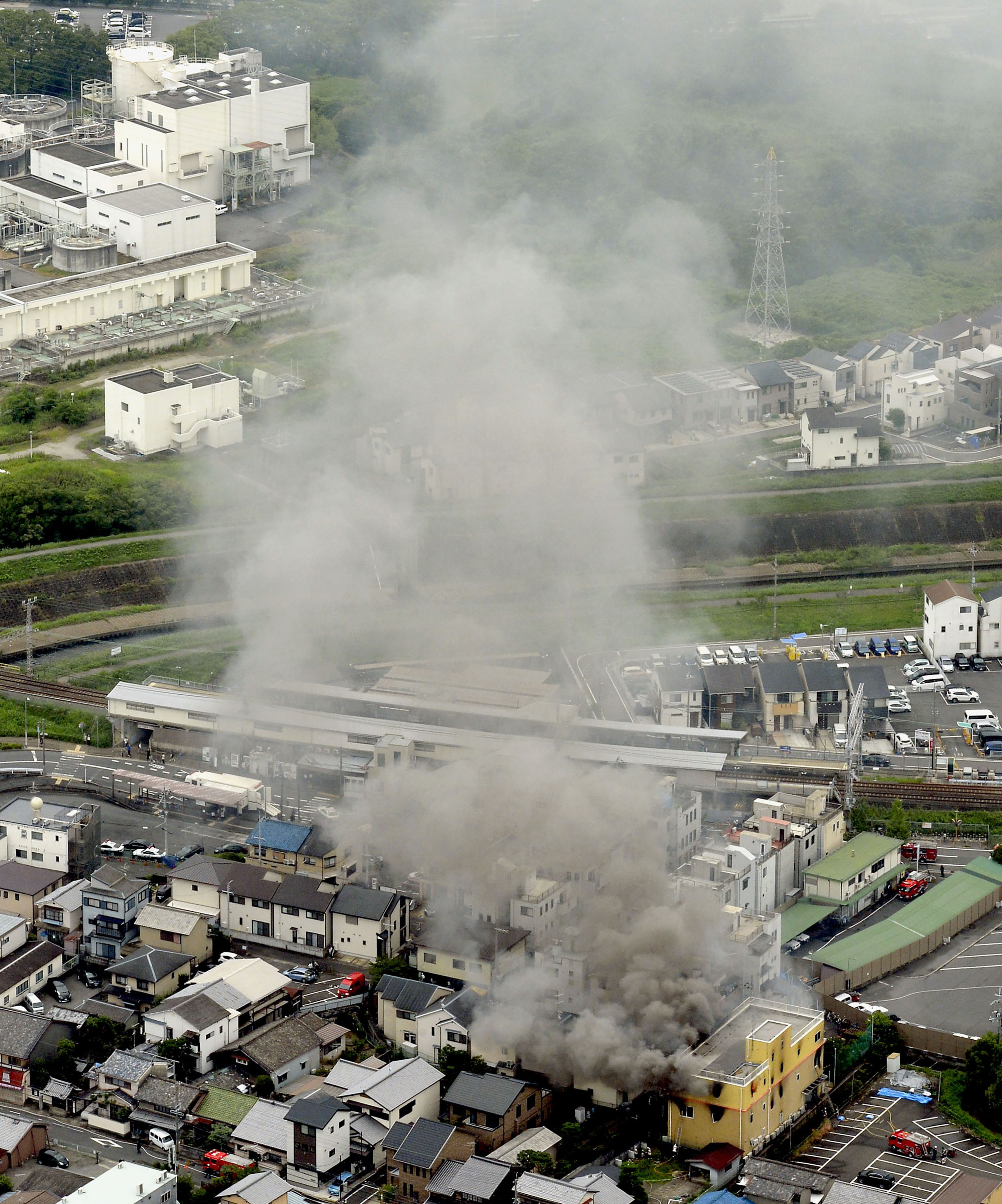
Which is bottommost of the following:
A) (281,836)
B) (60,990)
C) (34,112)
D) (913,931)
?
(60,990)

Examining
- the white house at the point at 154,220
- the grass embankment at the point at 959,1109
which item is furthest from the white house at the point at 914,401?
the grass embankment at the point at 959,1109

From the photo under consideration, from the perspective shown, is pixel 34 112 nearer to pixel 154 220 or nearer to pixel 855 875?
pixel 154 220

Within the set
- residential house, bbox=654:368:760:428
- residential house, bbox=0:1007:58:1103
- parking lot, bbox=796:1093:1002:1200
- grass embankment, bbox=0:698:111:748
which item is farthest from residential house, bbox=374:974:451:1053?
residential house, bbox=654:368:760:428

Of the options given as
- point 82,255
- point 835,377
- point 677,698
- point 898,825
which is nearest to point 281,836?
point 677,698

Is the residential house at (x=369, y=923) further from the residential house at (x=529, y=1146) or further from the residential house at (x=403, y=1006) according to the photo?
the residential house at (x=529, y=1146)

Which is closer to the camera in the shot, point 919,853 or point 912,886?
point 912,886
